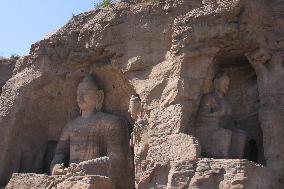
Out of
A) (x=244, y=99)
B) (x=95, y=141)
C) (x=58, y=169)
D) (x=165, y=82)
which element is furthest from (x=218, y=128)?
(x=58, y=169)

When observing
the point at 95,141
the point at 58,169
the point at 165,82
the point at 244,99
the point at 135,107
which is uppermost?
→ the point at 165,82

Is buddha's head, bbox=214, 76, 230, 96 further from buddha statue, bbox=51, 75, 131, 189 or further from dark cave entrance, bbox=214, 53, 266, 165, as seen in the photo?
buddha statue, bbox=51, 75, 131, 189

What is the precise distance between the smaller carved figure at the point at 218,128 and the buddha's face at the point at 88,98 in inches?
110

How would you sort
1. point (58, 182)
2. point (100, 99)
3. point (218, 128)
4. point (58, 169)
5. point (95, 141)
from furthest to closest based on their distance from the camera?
1. point (100, 99)
2. point (95, 141)
3. point (58, 169)
4. point (58, 182)
5. point (218, 128)

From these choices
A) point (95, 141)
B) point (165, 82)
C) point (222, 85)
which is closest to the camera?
point (222, 85)

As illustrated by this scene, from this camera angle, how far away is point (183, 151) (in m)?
9.30

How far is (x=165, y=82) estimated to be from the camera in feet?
34.1

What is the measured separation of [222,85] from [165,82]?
3.72 feet

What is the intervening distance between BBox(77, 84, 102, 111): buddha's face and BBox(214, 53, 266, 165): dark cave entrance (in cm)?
288

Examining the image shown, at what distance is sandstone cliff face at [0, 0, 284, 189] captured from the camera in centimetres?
941

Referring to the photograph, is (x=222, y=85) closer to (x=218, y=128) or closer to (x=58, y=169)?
(x=218, y=128)

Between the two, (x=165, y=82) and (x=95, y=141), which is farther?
(x=95, y=141)

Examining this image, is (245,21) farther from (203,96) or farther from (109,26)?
(109,26)

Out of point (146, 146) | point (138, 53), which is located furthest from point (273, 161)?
point (138, 53)
